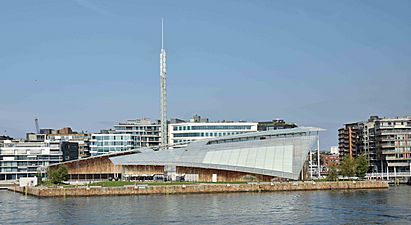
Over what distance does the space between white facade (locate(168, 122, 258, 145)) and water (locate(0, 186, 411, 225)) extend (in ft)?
227

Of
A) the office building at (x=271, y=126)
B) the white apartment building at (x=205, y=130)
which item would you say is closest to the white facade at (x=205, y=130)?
the white apartment building at (x=205, y=130)

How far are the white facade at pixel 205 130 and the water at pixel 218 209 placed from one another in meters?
69.2

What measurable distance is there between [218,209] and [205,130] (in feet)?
306

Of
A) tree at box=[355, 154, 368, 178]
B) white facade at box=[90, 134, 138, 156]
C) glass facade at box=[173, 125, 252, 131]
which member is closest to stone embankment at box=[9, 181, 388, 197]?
tree at box=[355, 154, 368, 178]

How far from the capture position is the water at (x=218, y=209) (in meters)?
64.6

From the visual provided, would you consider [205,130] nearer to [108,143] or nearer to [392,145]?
[108,143]

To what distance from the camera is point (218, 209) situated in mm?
74438

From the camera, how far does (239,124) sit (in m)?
168

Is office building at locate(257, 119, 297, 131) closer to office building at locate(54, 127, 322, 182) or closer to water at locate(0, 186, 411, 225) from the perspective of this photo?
office building at locate(54, 127, 322, 182)

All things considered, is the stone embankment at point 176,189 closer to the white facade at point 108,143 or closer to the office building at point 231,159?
the office building at point 231,159

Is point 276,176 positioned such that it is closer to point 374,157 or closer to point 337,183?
point 337,183

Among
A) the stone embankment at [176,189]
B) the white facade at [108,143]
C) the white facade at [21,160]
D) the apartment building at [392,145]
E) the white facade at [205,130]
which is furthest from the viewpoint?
the white facade at [108,143]

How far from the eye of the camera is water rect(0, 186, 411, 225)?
64.6 meters

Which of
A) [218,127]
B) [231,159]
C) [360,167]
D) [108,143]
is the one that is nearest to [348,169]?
[360,167]
